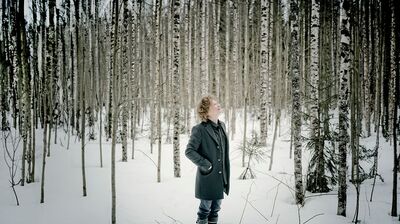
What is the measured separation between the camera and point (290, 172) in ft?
27.0

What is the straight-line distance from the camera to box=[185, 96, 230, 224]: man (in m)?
3.78

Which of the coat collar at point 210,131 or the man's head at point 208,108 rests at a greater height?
the man's head at point 208,108

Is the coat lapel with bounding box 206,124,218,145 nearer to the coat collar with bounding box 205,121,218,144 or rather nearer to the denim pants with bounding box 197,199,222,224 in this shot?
the coat collar with bounding box 205,121,218,144

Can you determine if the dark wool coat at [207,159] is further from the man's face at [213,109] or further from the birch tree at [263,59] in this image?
the birch tree at [263,59]

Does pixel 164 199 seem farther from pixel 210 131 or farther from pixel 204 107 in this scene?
pixel 204 107

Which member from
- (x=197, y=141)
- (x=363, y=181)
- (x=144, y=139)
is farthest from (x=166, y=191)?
(x=144, y=139)

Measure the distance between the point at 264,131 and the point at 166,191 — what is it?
6645 mm

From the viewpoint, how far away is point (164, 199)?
606 centimetres

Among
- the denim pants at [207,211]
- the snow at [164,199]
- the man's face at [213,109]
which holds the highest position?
the man's face at [213,109]

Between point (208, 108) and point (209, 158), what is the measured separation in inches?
25.0

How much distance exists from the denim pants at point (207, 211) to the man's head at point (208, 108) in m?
1.07

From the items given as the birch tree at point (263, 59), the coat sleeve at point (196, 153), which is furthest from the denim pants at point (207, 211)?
the birch tree at point (263, 59)

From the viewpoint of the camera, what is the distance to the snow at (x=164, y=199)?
4957 mm

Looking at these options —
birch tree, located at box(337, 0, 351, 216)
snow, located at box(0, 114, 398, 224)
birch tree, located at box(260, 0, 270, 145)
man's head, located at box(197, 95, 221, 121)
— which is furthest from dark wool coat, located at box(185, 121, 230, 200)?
birch tree, located at box(260, 0, 270, 145)
